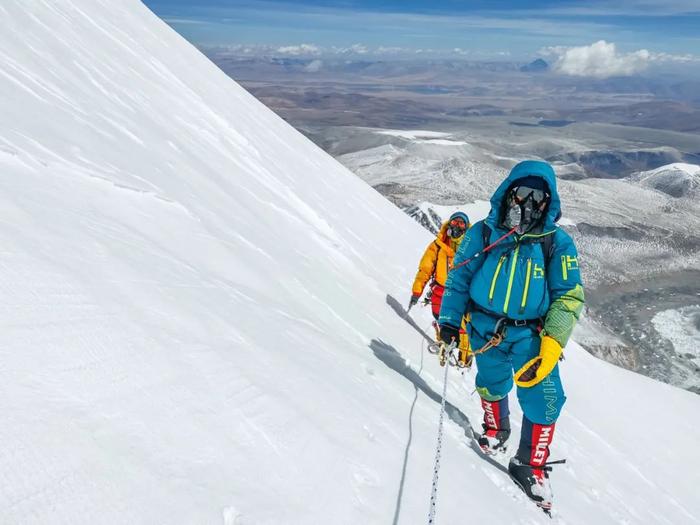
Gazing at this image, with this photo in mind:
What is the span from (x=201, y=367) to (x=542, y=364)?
2.42 metres

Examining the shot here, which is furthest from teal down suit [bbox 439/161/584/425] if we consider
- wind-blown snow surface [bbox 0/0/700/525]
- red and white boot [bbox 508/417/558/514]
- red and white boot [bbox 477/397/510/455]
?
wind-blown snow surface [bbox 0/0/700/525]

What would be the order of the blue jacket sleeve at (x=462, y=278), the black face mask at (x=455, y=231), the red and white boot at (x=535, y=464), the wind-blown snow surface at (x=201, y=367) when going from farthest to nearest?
the black face mask at (x=455, y=231), the blue jacket sleeve at (x=462, y=278), the red and white boot at (x=535, y=464), the wind-blown snow surface at (x=201, y=367)

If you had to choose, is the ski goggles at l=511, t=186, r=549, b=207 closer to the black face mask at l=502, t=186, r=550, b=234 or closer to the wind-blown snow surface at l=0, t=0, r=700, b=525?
the black face mask at l=502, t=186, r=550, b=234

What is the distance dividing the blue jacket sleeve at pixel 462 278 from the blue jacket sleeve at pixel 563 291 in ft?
1.89

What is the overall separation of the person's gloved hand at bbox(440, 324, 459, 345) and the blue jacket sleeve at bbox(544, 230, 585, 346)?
775mm

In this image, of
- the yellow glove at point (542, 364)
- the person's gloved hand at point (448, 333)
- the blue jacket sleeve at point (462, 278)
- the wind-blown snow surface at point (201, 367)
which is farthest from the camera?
the person's gloved hand at point (448, 333)

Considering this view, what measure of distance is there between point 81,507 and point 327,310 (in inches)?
178

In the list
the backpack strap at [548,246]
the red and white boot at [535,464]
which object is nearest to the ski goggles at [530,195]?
the backpack strap at [548,246]

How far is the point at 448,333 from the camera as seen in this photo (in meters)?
4.34

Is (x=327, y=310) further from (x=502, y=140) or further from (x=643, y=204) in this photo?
(x=502, y=140)

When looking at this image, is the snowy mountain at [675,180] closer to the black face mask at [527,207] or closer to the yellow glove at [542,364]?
the black face mask at [527,207]

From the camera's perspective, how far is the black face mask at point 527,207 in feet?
12.6

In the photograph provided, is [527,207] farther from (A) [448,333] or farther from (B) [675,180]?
(B) [675,180]

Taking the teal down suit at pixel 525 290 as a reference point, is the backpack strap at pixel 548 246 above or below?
above
